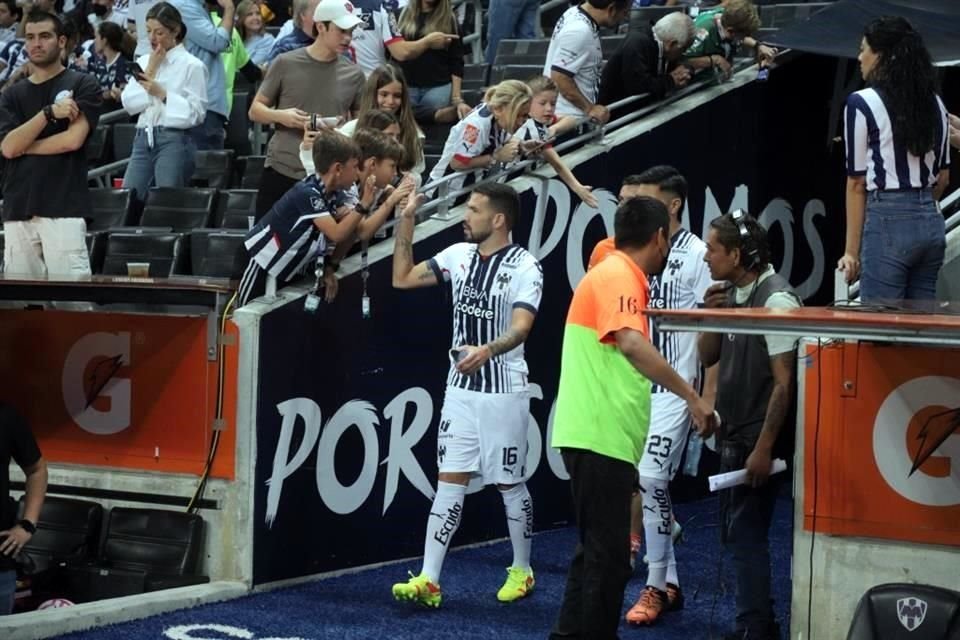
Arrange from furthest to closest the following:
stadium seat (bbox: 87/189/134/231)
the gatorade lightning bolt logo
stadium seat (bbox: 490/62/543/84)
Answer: stadium seat (bbox: 490/62/543/84) → stadium seat (bbox: 87/189/134/231) → the gatorade lightning bolt logo

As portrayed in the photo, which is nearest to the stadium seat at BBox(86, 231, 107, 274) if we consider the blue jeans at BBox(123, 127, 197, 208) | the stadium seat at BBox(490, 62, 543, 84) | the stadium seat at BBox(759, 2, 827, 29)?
the blue jeans at BBox(123, 127, 197, 208)

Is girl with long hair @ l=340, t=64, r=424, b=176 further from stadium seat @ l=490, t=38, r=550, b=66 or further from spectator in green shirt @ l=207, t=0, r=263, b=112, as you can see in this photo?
stadium seat @ l=490, t=38, r=550, b=66

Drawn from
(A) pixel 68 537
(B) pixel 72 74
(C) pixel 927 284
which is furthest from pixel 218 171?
(C) pixel 927 284

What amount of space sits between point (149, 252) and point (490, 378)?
3783 mm

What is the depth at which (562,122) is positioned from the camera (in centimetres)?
1082

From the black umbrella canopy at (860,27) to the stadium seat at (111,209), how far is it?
490 cm

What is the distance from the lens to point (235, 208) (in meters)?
12.2

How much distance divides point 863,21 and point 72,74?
5.25m

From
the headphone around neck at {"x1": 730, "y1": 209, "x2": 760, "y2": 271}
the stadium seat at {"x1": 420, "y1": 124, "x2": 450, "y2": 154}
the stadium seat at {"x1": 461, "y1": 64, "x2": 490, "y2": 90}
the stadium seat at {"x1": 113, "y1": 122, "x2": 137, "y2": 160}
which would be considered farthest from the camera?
the stadium seat at {"x1": 113, "y1": 122, "x2": 137, "y2": 160}

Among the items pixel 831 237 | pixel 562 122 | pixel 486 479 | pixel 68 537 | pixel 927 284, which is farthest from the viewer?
pixel 831 237

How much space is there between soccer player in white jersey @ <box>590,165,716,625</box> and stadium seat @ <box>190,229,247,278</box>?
3321 mm

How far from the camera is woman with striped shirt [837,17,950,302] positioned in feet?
26.5

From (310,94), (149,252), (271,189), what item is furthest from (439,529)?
(149,252)

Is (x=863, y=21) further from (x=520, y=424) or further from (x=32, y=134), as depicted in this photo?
A: (x=32, y=134)
